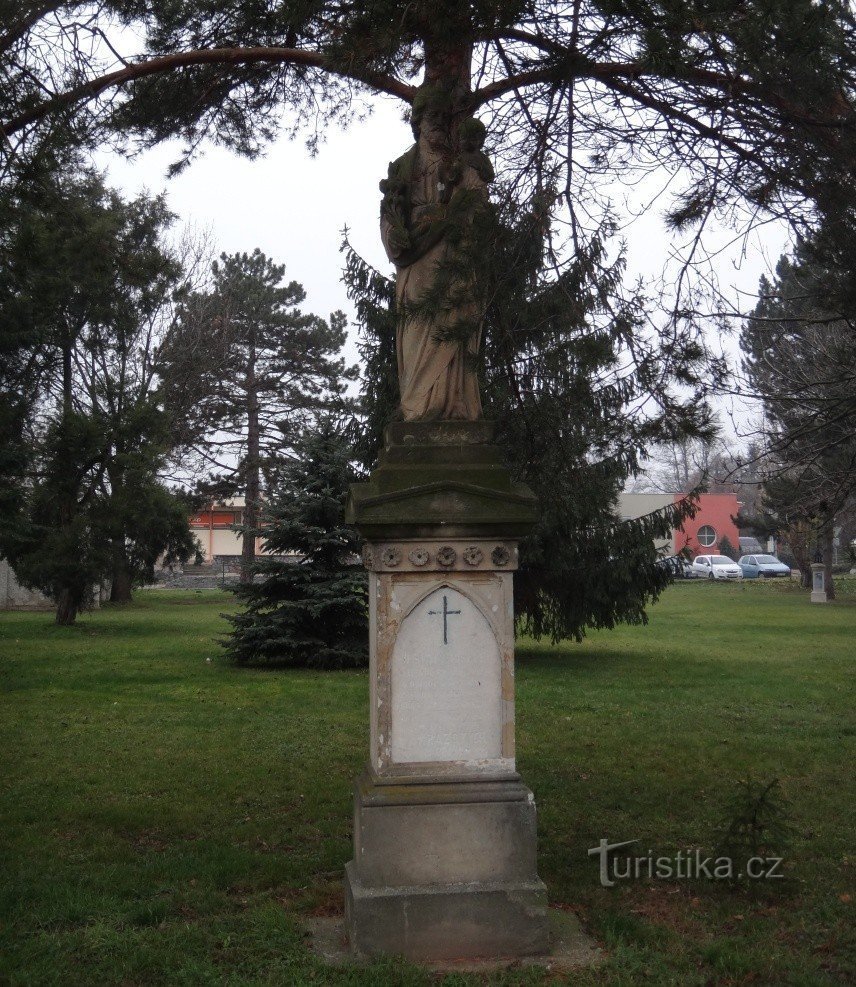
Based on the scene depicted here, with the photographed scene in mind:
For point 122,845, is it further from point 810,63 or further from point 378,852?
point 810,63

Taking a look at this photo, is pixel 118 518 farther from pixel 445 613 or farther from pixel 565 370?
pixel 445 613

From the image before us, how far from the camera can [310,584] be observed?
52.5 ft

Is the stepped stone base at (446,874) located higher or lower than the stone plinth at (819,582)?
lower

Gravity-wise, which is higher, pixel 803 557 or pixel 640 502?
pixel 640 502

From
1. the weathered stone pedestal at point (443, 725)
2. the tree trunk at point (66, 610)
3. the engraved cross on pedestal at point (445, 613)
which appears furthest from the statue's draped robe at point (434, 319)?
the tree trunk at point (66, 610)

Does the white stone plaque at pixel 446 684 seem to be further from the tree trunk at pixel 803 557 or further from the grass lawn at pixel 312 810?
the tree trunk at pixel 803 557

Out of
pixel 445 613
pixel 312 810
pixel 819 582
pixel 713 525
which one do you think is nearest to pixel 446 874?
pixel 445 613

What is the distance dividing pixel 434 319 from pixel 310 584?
11.0 meters

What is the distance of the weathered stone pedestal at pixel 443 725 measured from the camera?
4.80m

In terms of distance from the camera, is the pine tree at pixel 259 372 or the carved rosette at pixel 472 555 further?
the pine tree at pixel 259 372

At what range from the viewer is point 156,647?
60.1ft

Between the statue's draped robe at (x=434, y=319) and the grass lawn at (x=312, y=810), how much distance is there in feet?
8.92

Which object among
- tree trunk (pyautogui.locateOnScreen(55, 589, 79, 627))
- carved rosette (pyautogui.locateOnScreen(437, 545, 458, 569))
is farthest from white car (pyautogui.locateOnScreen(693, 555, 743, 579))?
carved rosette (pyautogui.locateOnScreen(437, 545, 458, 569))

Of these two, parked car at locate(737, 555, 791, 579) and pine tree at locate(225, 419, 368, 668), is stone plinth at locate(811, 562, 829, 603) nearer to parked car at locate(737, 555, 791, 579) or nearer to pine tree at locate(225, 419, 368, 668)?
parked car at locate(737, 555, 791, 579)
